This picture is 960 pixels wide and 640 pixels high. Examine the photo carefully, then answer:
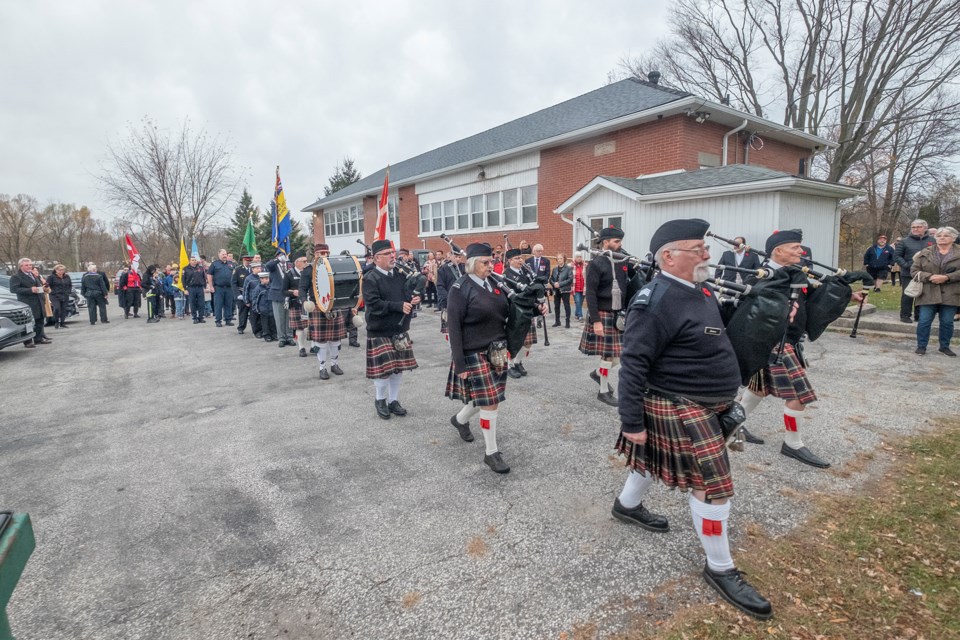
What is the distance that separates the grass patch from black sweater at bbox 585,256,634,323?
8.31 ft

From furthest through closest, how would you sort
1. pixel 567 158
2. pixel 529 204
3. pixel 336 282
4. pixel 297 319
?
pixel 529 204, pixel 567 158, pixel 297 319, pixel 336 282

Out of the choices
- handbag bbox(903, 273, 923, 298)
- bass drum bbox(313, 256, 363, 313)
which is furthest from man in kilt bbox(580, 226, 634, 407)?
handbag bbox(903, 273, 923, 298)

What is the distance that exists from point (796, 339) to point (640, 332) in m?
2.17

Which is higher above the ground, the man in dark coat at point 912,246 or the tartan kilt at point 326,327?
the man in dark coat at point 912,246

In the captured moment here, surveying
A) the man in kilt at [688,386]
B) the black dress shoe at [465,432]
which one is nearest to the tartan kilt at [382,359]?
the black dress shoe at [465,432]

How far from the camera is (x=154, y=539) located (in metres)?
2.94

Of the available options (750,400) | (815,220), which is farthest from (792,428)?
(815,220)

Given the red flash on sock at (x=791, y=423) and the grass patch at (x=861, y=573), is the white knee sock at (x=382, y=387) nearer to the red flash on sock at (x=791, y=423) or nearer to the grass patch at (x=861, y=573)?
the grass patch at (x=861, y=573)

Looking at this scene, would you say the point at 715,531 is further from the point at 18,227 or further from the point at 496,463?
the point at 18,227

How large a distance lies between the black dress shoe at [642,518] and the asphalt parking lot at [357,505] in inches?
2.6

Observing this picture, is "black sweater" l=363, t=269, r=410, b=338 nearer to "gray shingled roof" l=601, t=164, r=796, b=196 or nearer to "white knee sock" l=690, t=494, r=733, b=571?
"white knee sock" l=690, t=494, r=733, b=571

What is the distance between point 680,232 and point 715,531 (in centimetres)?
144

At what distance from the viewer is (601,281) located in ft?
16.8

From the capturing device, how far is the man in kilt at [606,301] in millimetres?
5070
